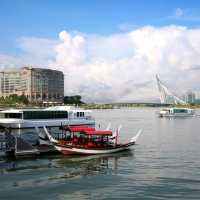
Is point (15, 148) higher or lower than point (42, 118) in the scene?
lower

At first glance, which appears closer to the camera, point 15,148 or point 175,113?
point 15,148

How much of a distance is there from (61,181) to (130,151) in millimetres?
21222

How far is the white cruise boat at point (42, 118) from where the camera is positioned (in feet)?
298

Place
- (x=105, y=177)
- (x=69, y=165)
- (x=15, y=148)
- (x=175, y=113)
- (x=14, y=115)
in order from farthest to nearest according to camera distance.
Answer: (x=175, y=113), (x=14, y=115), (x=15, y=148), (x=69, y=165), (x=105, y=177)

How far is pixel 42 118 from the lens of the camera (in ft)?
316

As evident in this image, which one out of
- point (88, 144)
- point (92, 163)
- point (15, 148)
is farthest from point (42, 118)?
point (92, 163)

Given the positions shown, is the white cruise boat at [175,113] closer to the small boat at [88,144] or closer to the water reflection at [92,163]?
the small boat at [88,144]

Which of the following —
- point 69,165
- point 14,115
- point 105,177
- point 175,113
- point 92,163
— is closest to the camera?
point 105,177

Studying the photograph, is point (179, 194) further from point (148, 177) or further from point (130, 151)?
point (130, 151)

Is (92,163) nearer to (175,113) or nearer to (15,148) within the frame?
(15,148)

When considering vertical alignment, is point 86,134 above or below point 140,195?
above

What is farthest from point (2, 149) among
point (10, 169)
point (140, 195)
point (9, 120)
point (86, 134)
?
point (9, 120)

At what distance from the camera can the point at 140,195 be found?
3262 cm

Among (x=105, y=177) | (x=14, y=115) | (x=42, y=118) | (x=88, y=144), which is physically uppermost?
(x=14, y=115)
